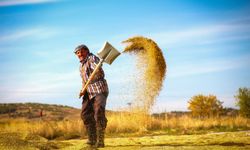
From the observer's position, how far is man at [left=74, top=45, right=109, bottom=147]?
697 centimetres

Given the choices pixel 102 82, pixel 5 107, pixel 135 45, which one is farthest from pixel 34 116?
pixel 102 82

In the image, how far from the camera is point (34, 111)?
2419 inches

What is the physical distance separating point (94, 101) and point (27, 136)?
7.89 ft

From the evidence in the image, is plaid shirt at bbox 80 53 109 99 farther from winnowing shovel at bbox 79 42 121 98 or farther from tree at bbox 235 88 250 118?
tree at bbox 235 88 250 118

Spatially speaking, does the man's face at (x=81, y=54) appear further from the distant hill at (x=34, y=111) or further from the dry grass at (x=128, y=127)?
the distant hill at (x=34, y=111)

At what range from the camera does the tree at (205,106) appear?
2952cm

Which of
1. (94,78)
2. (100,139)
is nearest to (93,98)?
(94,78)

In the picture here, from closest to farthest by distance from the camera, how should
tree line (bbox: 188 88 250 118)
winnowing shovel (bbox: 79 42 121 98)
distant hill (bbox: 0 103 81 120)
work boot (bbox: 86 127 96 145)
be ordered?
winnowing shovel (bbox: 79 42 121 98), work boot (bbox: 86 127 96 145), tree line (bbox: 188 88 250 118), distant hill (bbox: 0 103 81 120)

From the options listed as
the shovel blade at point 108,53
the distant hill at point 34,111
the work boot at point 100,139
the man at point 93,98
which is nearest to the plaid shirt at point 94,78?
the man at point 93,98

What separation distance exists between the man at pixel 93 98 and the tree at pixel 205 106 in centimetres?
2287

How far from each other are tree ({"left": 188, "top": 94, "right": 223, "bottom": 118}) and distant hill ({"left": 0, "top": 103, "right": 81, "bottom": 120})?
27450 mm

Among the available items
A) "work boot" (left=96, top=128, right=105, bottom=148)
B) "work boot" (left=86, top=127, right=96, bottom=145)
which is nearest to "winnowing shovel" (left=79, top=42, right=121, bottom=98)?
"work boot" (left=86, top=127, right=96, bottom=145)

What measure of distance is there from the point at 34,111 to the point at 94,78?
56420mm

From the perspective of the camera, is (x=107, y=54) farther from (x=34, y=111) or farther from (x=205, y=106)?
(x=34, y=111)
